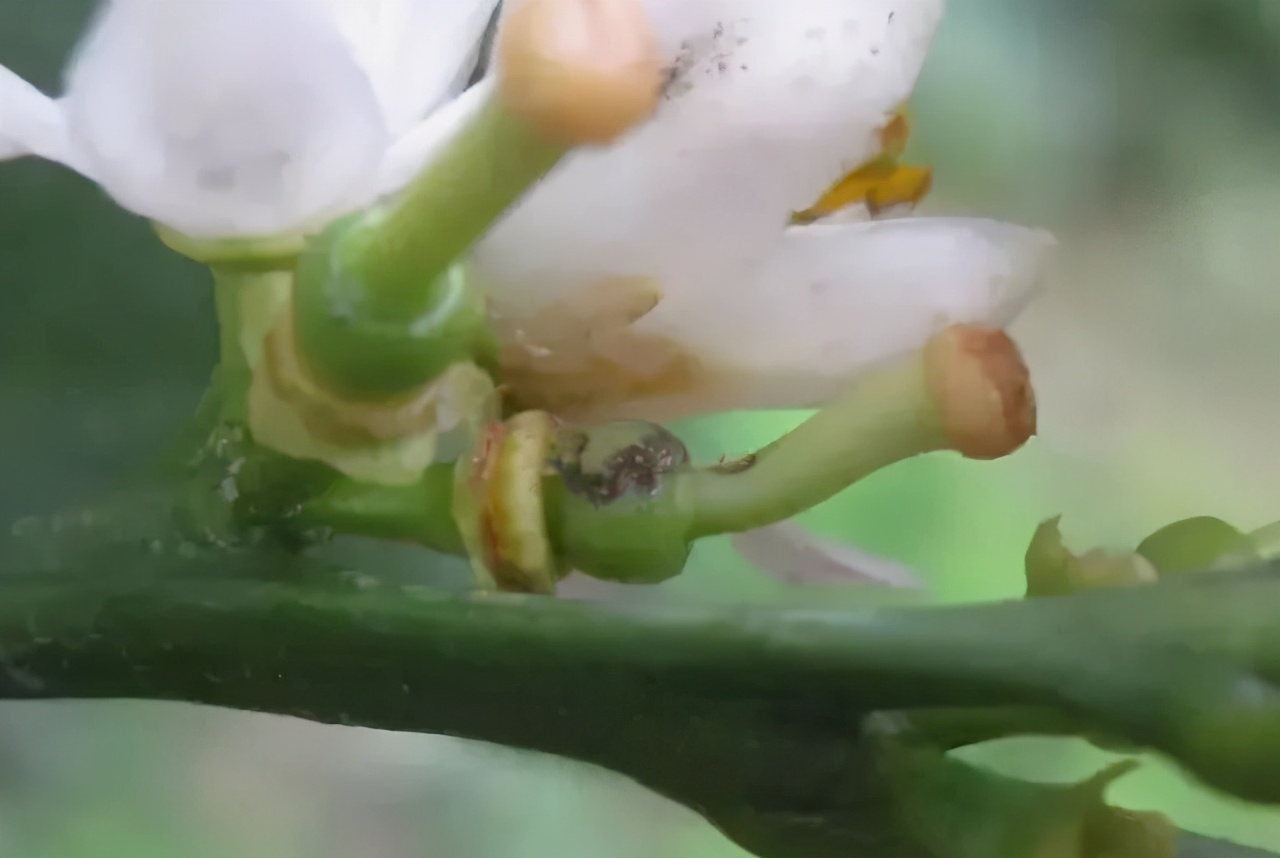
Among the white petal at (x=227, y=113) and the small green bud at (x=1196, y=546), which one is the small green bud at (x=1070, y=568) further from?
the white petal at (x=227, y=113)

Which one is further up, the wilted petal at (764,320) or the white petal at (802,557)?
the wilted petal at (764,320)

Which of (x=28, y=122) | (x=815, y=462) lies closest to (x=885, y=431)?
(x=815, y=462)

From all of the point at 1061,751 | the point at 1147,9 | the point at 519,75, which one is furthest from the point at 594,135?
the point at 1147,9

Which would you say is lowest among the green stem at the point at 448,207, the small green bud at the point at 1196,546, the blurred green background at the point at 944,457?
the blurred green background at the point at 944,457

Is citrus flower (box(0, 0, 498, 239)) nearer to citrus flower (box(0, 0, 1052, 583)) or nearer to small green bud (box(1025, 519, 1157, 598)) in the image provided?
citrus flower (box(0, 0, 1052, 583))

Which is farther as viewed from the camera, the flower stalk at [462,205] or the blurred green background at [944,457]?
the blurred green background at [944,457]

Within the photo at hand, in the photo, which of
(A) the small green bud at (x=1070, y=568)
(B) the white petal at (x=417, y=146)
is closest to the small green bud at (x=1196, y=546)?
(A) the small green bud at (x=1070, y=568)
